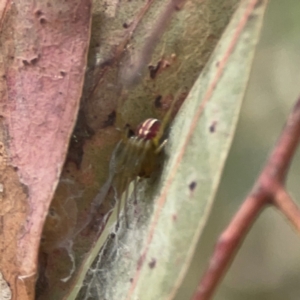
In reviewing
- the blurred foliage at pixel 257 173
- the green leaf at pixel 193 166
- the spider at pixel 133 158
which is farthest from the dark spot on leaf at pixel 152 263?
the blurred foliage at pixel 257 173

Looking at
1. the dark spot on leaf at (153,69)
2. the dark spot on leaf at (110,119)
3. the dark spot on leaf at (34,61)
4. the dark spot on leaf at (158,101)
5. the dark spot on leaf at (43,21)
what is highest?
the dark spot on leaf at (43,21)

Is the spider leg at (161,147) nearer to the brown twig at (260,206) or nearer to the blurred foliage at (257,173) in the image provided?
the brown twig at (260,206)

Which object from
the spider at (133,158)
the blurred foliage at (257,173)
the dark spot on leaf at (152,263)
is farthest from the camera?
the blurred foliage at (257,173)

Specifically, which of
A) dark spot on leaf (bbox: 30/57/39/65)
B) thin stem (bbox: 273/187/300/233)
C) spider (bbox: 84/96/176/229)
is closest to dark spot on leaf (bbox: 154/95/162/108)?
spider (bbox: 84/96/176/229)

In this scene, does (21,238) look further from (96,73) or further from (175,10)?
(175,10)

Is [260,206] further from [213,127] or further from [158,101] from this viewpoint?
[158,101]

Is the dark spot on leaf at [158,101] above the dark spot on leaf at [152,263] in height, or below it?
above
